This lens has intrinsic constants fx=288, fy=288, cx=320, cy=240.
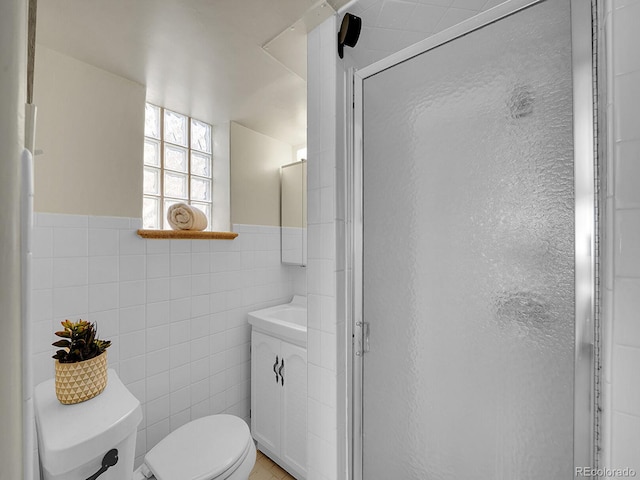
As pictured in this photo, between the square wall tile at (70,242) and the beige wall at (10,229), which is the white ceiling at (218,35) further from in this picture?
the beige wall at (10,229)

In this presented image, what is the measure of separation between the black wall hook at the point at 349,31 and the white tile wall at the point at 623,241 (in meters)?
0.67

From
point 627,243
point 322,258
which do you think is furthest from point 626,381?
point 322,258

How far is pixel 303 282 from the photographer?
2205mm

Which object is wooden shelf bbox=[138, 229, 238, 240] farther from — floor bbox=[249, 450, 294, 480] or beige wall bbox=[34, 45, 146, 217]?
floor bbox=[249, 450, 294, 480]

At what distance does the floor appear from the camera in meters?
1.61

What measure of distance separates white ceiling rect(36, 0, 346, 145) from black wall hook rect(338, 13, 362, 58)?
0.24 ft

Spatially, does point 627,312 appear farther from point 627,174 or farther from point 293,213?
point 293,213

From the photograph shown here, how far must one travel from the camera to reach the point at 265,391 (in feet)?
5.73

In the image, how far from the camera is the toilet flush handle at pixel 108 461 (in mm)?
855

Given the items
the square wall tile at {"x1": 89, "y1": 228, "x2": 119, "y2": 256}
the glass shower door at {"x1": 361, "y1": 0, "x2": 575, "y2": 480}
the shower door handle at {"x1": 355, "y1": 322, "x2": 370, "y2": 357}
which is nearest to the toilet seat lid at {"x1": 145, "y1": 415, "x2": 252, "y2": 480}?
the glass shower door at {"x1": 361, "y1": 0, "x2": 575, "y2": 480}

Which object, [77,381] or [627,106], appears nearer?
[627,106]

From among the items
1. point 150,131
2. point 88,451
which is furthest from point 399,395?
point 150,131

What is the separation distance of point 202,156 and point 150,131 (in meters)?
0.34

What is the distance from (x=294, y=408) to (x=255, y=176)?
1.48 meters
